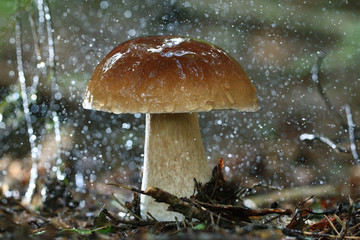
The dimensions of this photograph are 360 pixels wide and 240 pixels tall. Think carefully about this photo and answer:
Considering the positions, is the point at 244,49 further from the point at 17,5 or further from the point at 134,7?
the point at 17,5

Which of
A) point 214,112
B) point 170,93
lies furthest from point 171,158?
point 214,112

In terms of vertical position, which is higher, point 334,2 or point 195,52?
point 334,2

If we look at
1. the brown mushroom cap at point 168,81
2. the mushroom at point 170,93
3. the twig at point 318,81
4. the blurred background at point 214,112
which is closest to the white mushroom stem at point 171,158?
the mushroom at point 170,93

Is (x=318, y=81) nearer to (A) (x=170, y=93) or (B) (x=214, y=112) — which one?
(B) (x=214, y=112)

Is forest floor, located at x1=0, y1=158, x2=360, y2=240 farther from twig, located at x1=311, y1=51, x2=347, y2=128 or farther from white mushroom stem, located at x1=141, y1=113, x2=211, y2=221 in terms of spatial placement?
twig, located at x1=311, y1=51, x2=347, y2=128

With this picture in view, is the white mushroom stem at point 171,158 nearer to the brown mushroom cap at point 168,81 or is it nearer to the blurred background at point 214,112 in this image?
the brown mushroom cap at point 168,81

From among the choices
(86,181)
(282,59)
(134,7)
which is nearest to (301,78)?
(282,59)
